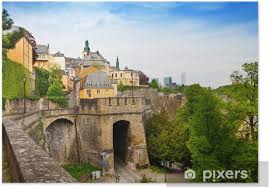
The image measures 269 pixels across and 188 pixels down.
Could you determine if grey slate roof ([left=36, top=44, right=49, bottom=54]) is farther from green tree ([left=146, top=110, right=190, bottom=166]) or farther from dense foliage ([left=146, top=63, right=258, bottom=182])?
dense foliage ([left=146, top=63, right=258, bottom=182])

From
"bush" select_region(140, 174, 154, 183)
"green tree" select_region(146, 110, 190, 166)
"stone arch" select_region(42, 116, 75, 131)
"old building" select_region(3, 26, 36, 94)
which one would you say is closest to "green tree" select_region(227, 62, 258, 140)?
"green tree" select_region(146, 110, 190, 166)

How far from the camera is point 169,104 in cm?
784

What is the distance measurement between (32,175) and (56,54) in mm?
3421

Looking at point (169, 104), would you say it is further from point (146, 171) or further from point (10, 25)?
point (10, 25)

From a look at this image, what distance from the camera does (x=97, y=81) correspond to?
7.53 meters

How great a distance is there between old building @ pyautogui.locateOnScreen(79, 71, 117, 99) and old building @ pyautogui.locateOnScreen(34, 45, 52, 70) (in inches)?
27.3

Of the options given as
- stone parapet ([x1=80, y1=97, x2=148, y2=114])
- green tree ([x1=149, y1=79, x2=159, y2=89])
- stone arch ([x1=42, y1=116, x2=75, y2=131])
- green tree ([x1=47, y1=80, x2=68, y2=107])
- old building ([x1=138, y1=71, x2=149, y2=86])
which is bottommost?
stone arch ([x1=42, y1=116, x2=75, y2=131])

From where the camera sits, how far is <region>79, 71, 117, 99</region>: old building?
7.58m

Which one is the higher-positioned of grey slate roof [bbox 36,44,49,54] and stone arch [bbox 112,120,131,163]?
grey slate roof [bbox 36,44,49,54]

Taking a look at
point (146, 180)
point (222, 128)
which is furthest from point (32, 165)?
point (222, 128)

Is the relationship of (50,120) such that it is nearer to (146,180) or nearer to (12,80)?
(12,80)

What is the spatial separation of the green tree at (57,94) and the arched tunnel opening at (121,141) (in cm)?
112

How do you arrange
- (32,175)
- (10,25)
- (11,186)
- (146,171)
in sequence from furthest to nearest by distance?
1. (146,171)
2. (10,25)
3. (11,186)
4. (32,175)

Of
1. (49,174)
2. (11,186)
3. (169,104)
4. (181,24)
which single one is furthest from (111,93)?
(49,174)
